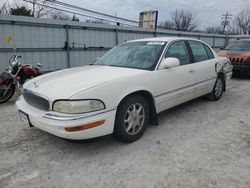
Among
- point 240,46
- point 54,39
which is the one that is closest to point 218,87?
point 240,46

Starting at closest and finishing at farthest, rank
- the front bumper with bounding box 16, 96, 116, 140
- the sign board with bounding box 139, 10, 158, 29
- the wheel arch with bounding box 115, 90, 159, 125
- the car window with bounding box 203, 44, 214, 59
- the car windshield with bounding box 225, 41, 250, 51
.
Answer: the front bumper with bounding box 16, 96, 116, 140 → the wheel arch with bounding box 115, 90, 159, 125 → the car window with bounding box 203, 44, 214, 59 → the car windshield with bounding box 225, 41, 250, 51 → the sign board with bounding box 139, 10, 158, 29

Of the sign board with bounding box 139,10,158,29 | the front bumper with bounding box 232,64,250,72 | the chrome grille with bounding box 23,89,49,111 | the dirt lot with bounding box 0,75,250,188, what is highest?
the sign board with bounding box 139,10,158,29

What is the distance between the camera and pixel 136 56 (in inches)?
153

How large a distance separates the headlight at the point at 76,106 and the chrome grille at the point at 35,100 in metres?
0.20

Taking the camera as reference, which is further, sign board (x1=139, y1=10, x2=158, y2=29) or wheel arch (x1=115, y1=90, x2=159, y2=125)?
sign board (x1=139, y1=10, x2=158, y2=29)

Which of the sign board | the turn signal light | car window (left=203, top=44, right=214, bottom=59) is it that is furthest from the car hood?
A: the sign board

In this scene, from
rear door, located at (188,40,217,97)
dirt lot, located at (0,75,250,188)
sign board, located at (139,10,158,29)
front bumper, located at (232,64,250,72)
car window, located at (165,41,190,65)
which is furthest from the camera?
sign board, located at (139,10,158,29)

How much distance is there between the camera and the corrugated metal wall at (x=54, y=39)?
750 centimetres

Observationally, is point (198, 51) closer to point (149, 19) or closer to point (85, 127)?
point (85, 127)

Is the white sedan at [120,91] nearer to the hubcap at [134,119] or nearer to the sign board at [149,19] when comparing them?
the hubcap at [134,119]

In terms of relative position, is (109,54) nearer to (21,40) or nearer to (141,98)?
(141,98)

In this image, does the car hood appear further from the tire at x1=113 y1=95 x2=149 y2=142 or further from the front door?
the front door

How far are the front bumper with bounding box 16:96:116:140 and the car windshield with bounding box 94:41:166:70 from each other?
3.77 feet

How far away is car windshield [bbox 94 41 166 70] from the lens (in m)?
3.66
